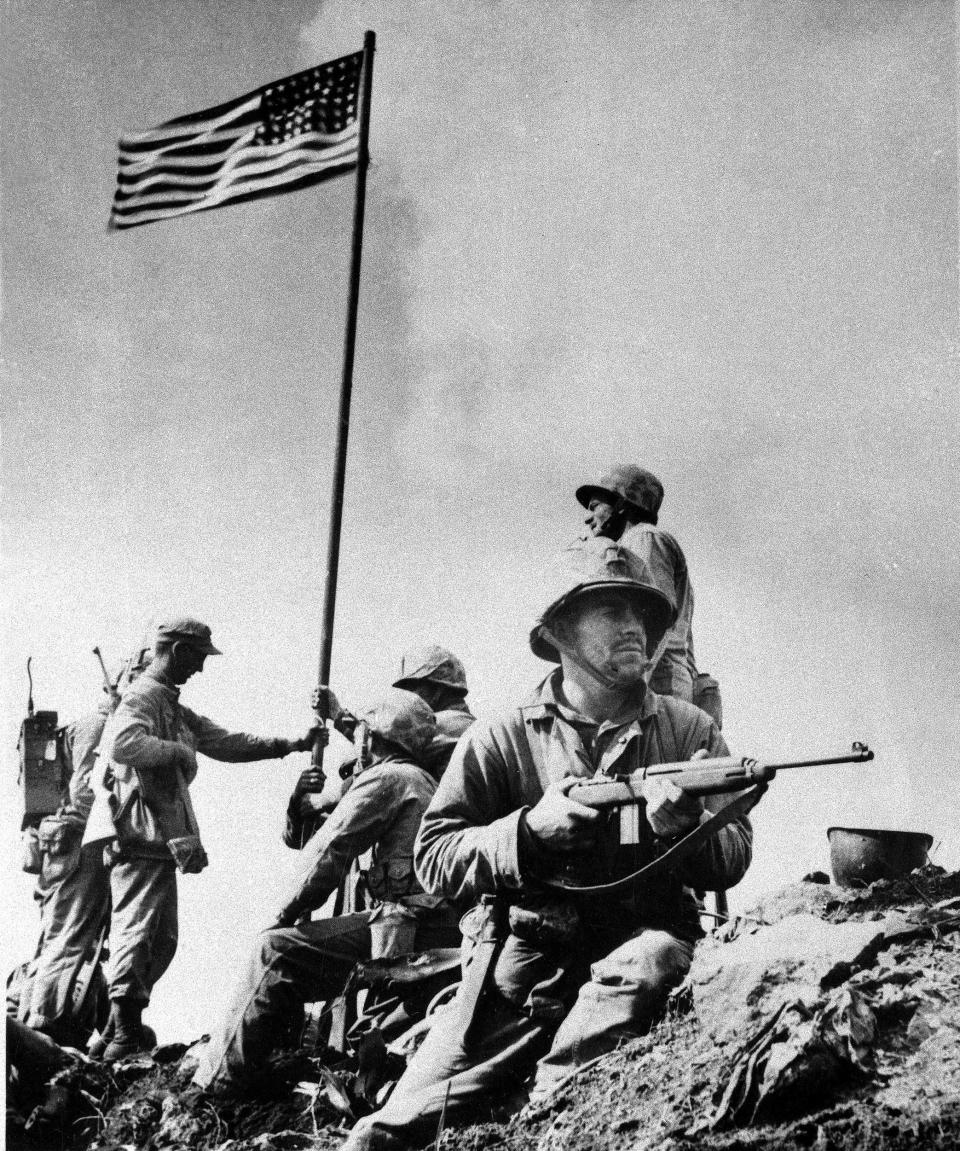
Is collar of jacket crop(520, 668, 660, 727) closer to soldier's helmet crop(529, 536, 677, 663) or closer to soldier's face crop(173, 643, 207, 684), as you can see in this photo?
soldier's helmet crop(529, 536, 677, 663)

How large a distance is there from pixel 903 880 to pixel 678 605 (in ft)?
6.24

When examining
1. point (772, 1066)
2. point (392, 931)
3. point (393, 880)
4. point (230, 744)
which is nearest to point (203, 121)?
point (230, 744)

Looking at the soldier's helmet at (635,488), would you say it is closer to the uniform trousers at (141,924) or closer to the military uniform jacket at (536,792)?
the military uniform jacket at (536,792)

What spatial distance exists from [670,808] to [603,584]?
1.37m

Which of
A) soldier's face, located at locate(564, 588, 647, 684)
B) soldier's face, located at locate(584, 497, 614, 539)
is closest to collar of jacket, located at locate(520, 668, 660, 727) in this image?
soldier's face, located at locate(564, 588, 647, 684)

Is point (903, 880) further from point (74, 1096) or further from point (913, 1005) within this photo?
point (74, 1096)

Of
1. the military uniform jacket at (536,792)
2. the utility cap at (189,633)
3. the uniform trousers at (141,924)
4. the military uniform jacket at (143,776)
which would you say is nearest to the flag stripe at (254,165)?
the utility cap at (189,633)

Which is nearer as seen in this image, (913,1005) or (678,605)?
(913,1005)

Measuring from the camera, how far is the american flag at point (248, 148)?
38.0 ft

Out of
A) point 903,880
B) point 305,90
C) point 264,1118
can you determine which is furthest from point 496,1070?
point 305,90

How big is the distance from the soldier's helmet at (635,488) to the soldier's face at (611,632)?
3.60 ft

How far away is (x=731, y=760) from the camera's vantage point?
7.34 m

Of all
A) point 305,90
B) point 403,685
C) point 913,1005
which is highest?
point 305,90

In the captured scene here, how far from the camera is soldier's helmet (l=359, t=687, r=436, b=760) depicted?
365 inches
